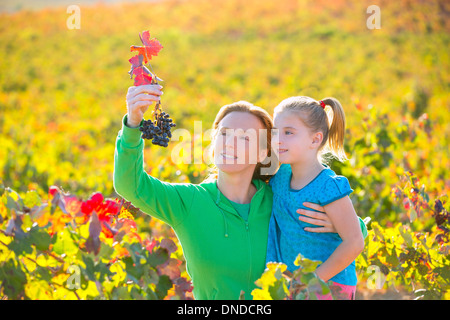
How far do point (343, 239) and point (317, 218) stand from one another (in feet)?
0.37

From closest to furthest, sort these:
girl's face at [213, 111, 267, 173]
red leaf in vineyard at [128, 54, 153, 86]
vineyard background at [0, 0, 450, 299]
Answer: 1. red leaf in vineyard at [128, 54, 153, 86]
2. vineyard background at [0, 0, 450, 299]
3. girl's face at [213, 111, 267, 173]

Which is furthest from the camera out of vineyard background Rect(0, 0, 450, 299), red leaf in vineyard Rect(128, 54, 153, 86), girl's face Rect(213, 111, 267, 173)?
girl's face Rect(213, 111, 267, 173)

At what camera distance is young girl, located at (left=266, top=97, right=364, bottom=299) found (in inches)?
63.8

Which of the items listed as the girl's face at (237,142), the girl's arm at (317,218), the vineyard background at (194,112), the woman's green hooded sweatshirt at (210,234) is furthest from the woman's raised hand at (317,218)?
the vineyard background at (194,112)

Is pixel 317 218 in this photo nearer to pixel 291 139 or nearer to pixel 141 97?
pixel 291 139

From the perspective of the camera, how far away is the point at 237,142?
1765mm

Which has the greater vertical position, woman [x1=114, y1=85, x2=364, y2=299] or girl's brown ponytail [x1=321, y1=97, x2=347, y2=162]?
girl's brown ponytail [x1=321, y1=97, x2=347, y2=162]

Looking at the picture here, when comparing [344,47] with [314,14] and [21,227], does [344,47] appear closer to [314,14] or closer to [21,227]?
[314,14]

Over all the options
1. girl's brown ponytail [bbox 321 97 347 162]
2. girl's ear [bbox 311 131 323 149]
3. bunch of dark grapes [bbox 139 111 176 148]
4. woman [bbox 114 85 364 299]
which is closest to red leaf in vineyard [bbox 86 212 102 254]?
woman [bbox 114 85 364 299]

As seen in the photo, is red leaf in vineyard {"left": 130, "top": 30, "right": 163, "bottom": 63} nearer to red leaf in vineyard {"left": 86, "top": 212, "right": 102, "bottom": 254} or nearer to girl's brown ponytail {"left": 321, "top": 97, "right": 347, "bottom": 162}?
red leaf in vineyard {"left": 86, "top": 212, "right": 102, "bottom": 254}

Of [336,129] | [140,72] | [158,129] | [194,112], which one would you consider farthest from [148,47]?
[194,112]

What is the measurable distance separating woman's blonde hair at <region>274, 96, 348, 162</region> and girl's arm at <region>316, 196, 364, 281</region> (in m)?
0.31

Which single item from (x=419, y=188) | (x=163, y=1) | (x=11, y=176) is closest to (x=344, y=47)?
(x=163, y=1)

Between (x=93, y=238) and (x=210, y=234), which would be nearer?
(x=93, y=238)
